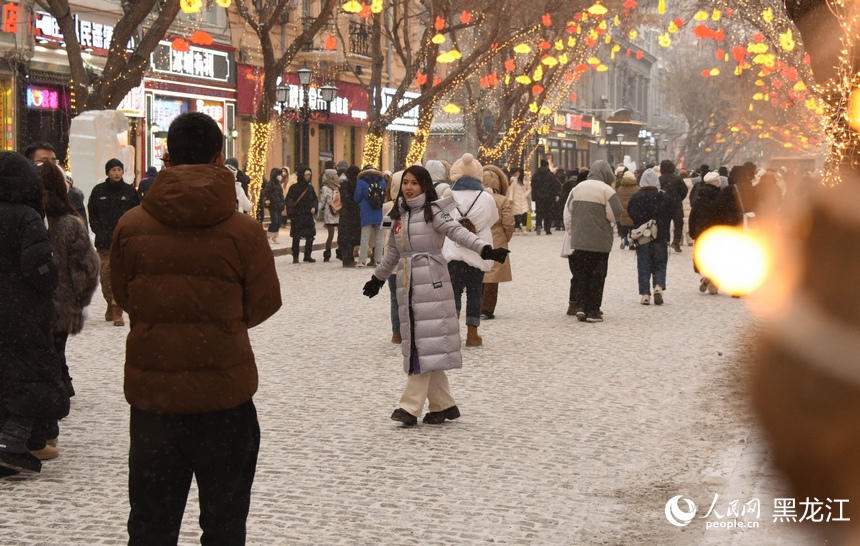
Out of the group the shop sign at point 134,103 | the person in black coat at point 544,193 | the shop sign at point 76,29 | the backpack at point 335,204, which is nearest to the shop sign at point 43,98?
the shop sign at point 76,29

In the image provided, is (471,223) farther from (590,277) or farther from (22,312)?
(22,312)

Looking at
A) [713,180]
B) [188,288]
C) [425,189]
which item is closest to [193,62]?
[713,180]

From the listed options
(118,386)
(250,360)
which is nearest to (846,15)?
(118,386)

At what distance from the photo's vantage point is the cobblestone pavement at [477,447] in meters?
6.27

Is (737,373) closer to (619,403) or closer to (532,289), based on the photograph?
(619,403)

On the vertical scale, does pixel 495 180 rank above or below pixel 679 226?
above

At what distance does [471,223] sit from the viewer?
1266 centimetres

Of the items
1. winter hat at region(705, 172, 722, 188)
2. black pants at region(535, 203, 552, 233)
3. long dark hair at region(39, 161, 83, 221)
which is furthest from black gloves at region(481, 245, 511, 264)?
black pants at region(535, 203, 552, 233)

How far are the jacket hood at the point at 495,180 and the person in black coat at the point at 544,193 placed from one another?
20.4 m

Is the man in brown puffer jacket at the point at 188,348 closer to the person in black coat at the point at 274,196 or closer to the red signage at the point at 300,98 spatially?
the person in black coat at the point at 274,196

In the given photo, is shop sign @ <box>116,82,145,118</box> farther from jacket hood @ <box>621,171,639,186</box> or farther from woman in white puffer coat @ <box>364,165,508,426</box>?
woman in white puffer coat @ <box>364,165,508,426</box>

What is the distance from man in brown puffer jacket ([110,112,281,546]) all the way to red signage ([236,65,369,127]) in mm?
28492

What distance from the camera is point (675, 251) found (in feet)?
96.4

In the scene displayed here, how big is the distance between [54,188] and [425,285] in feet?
7.78
